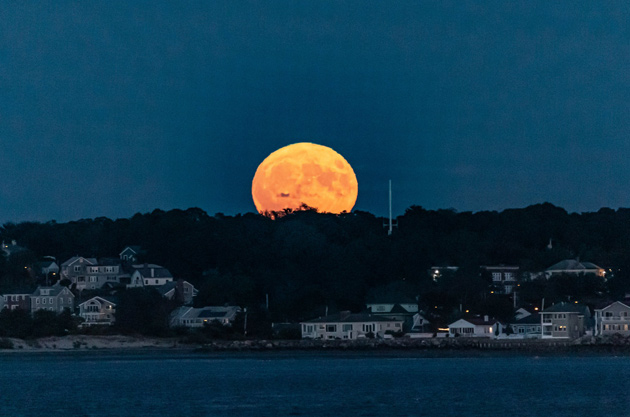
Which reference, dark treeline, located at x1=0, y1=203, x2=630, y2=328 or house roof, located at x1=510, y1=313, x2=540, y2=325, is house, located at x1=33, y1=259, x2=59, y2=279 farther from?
house roof, located at x1=510, y1=313, x2=540, y2=325

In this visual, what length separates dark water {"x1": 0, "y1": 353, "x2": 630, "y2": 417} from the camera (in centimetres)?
4919

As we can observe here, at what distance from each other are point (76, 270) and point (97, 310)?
56.2 feet

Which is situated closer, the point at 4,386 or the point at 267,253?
the point at 4,386

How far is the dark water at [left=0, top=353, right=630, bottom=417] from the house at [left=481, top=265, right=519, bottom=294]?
75.0 ft

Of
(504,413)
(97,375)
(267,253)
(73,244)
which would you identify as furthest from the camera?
(73,244)

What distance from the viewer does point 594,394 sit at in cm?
5428

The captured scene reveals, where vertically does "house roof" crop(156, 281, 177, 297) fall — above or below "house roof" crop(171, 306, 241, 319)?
above

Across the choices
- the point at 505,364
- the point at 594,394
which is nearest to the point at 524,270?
the point at 505,364

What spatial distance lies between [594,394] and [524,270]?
174ft

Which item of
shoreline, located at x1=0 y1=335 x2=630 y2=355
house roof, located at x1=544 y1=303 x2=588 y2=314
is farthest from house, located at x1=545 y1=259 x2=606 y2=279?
shoreline, located at x1=0 y1=335 x2=630 y2=355

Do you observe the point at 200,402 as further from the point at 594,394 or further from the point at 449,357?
the point at 449,357

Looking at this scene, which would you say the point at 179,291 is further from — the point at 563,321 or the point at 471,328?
the point at 563,321

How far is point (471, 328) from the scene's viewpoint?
91.6 metres

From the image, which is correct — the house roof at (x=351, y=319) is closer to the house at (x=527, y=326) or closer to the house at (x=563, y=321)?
the house at (x=527, y=326)
